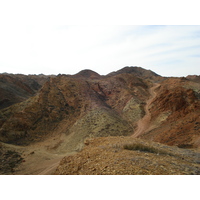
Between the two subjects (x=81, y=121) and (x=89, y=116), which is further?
(x=89, y=116)

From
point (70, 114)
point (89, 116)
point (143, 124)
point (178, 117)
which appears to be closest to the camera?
point (178, 117)

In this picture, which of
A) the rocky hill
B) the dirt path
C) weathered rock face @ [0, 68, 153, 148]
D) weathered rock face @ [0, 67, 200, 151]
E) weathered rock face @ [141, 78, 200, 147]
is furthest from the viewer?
the dirt path

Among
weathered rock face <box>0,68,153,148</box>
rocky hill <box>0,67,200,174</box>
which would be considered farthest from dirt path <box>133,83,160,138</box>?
weathered rock face <box>0,68,153,148</box>

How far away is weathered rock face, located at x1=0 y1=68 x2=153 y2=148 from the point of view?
22.1 metres

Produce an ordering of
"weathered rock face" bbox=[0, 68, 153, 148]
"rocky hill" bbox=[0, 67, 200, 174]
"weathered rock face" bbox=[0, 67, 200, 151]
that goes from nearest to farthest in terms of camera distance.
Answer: "rocky hill" bbox=[0, 67, 200, 174] < "weathered rock face" bbox=[0, 67, 200, 151] < "weathered rock face" bbox=[0, 68, 153, 148]

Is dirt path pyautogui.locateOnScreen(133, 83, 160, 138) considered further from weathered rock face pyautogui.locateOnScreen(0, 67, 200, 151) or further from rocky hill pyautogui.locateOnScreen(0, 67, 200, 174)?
weathered rock face pyautogui.locateOnScreen(0, 67, 200, 151)

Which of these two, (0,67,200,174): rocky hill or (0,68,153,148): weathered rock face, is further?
(0,68,153,148): weathered rock face

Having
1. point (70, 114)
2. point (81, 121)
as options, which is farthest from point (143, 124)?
point (70, 114)

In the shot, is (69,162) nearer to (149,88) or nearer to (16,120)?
(16,120)

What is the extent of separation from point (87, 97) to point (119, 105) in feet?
22.1

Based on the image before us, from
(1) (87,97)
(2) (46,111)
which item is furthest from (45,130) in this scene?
(1) (87,97)

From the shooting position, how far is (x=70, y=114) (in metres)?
26.9

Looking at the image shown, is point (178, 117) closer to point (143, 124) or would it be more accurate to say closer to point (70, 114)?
point (143, 124)

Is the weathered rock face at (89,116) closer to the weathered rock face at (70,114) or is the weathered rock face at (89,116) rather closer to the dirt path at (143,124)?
the weathered rock face at (70,114)
